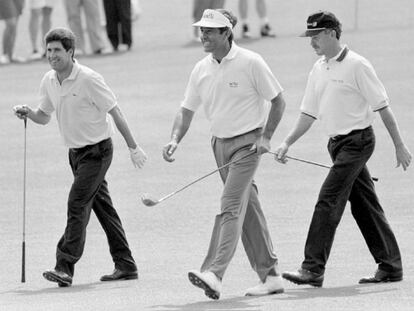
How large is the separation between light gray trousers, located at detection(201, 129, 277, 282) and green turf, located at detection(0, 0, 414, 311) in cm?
28

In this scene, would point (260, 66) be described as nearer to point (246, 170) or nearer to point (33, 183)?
point (246, 170)

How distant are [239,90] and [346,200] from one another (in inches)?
44.4

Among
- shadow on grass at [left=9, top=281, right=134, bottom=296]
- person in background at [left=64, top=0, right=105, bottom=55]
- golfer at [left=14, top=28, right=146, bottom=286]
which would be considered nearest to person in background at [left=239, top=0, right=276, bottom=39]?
person in background at [left=64, top=0, right=105, bottom=55]

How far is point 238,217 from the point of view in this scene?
10.8 m

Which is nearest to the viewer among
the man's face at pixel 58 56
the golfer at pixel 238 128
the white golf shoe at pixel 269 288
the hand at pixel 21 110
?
the golfer at pixel 238 128

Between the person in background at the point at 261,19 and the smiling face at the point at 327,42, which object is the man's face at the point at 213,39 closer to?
the smiling face at the point at 327,42

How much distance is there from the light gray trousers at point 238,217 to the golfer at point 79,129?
106 centimetres

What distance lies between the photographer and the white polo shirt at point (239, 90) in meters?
10.9

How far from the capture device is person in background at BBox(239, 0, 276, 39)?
2545 cm

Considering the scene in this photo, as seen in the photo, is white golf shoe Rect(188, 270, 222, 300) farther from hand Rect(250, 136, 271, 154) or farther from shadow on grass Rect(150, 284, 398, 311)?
hand Rect(250, 136, 271, 154)

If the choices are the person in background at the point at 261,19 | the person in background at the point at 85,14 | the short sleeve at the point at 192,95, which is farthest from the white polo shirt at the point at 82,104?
the person in background at the point at 261,19

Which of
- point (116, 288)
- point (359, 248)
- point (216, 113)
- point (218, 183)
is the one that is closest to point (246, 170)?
point (216, 113)

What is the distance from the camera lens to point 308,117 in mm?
11328

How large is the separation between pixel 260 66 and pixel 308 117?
67 centimetres
